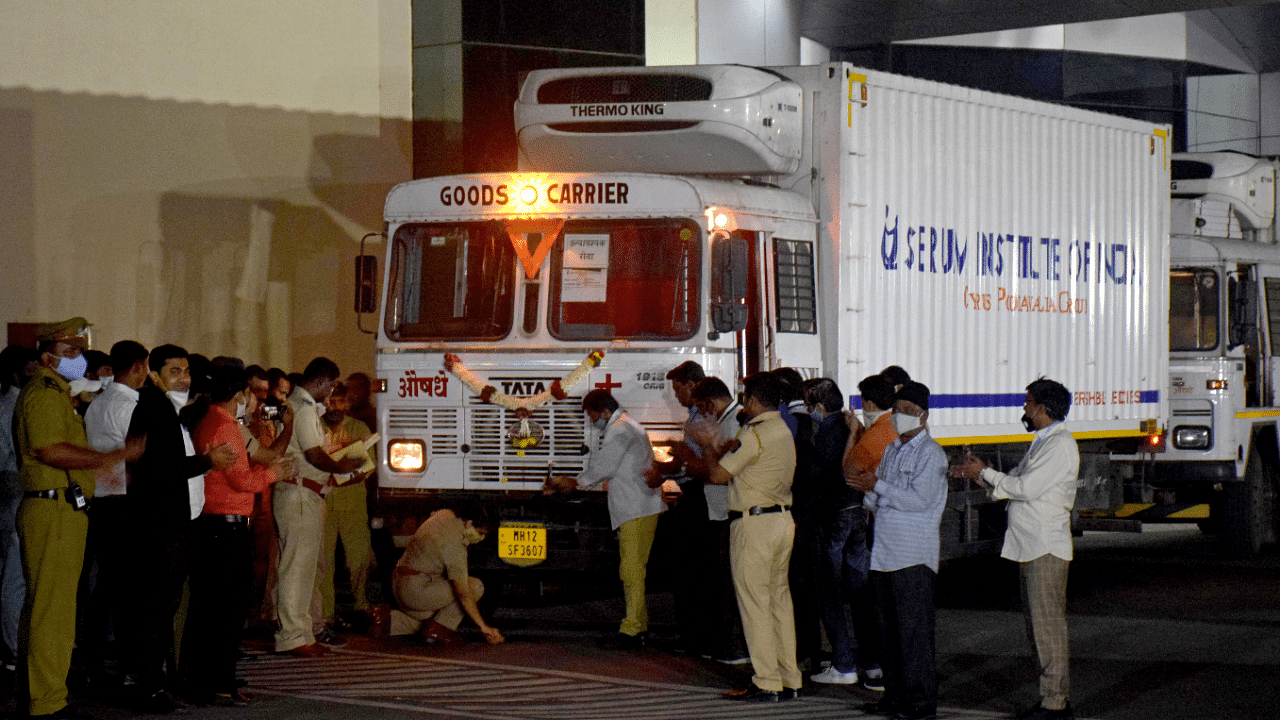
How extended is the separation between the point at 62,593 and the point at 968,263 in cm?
748

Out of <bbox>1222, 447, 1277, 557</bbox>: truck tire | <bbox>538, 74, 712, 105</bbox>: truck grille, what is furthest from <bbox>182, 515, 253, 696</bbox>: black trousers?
<bbox>1222, 447, 1277, 557</bbox>: truck tire

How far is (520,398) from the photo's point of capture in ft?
37.3

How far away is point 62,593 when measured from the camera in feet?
27.9

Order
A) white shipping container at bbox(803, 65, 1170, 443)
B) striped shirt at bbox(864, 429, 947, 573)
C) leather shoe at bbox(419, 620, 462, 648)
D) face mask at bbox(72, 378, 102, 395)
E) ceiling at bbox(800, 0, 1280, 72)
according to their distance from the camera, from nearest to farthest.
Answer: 1. striped shirt at bbox(864, 429, 947, 573)
2. leather shoe at bbox(419, 620, 462, 648)
3. face mask at bbox(72, 378, 102, 395)
4. white shipping container at bbox(803, 65, 1170, 443)
5. ceiling at bbox(800, 0, 1280, 72)

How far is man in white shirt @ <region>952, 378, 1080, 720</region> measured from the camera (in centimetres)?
864

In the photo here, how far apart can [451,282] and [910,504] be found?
412 centimetres

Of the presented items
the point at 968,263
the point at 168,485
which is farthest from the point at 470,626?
the point at 968,263

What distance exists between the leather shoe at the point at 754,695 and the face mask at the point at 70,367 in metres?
3.85

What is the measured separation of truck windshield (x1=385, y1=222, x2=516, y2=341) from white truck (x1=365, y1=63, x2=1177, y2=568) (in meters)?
0.01

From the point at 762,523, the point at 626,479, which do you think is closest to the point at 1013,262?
the point at 626,479

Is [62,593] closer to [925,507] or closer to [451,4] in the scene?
[925,507]

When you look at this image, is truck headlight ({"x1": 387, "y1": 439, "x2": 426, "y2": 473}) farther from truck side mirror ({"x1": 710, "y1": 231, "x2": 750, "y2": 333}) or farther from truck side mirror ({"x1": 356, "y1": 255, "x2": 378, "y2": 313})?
truck side mirror ({"x1": 710, "y1": 231, "x2": 750, "y2": 333})

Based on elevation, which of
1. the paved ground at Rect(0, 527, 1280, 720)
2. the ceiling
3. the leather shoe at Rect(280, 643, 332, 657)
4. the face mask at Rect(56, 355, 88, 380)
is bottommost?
the paved ground at Rect(0, 527, 1280, 720)

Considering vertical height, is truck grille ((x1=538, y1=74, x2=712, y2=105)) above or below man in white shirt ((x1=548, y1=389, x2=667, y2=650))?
above
